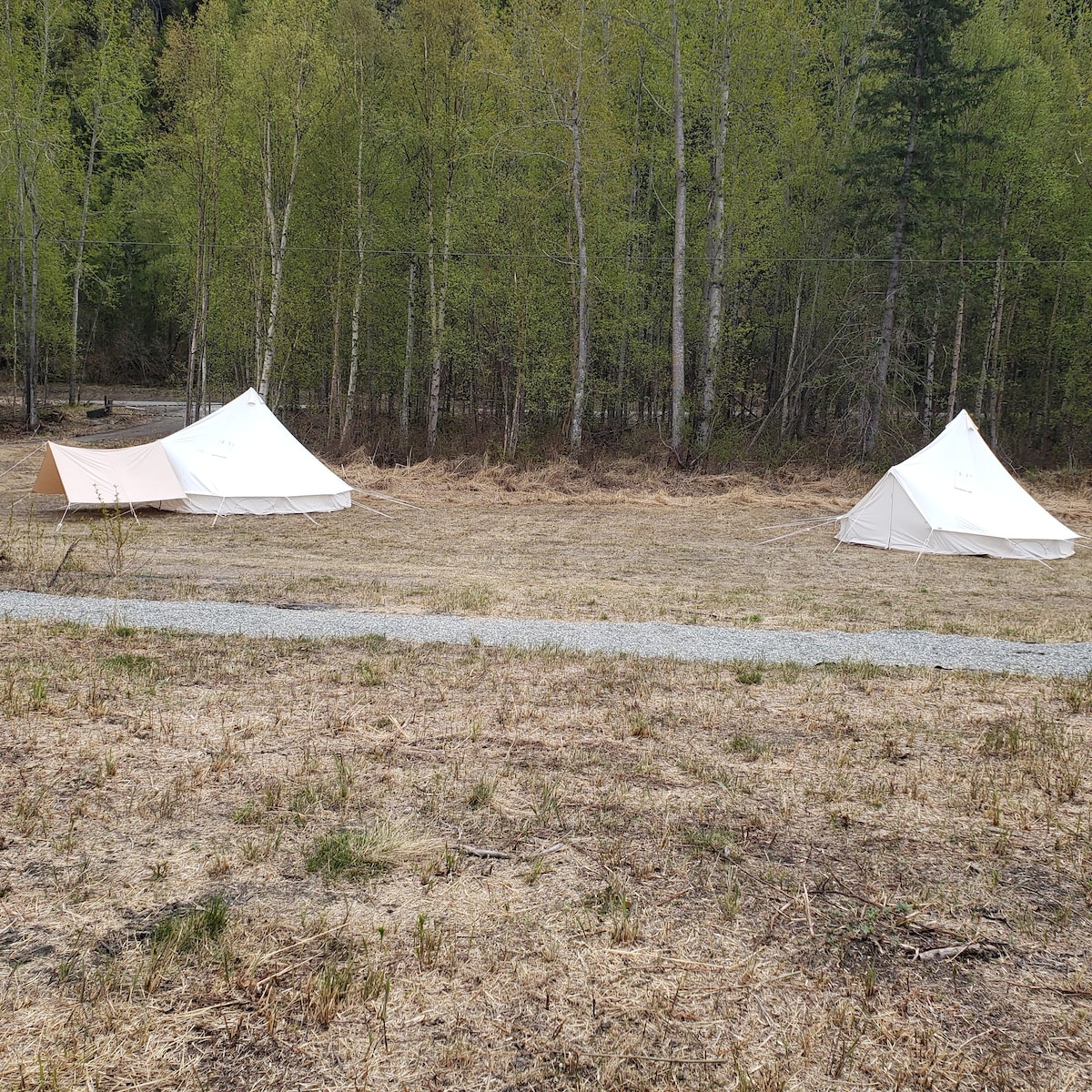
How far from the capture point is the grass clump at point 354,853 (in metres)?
3.44

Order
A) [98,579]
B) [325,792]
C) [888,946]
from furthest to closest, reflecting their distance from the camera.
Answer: [98,579], [325,792], [888,946]

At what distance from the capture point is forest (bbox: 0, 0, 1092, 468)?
21.1 meters

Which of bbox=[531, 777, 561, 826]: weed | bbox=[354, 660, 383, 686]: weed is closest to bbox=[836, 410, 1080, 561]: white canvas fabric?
bbox=[354, 660, 383, 686]: weed

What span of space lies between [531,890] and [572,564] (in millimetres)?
8456

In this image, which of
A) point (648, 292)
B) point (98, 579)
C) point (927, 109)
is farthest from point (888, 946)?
point (648, 292)

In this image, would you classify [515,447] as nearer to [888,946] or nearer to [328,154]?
[328,154]

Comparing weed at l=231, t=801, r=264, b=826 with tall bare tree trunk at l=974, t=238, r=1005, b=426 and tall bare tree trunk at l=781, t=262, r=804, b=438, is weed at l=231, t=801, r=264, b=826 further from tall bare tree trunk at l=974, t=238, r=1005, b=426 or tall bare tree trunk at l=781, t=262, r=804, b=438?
tall bare tree trunk at l=974, t=238, r=1005, b=426

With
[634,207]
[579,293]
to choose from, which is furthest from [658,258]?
[579,293]

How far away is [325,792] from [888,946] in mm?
2335

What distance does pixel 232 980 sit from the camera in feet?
9.07

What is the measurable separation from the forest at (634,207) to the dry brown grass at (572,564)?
4.32 meters

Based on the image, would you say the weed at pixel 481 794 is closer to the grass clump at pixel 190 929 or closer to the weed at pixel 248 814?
the weed at pixel 248 814

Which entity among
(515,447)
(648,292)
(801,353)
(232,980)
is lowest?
(232,980)

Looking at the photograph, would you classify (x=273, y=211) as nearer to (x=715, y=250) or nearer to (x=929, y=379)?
(x=715, y=250)
